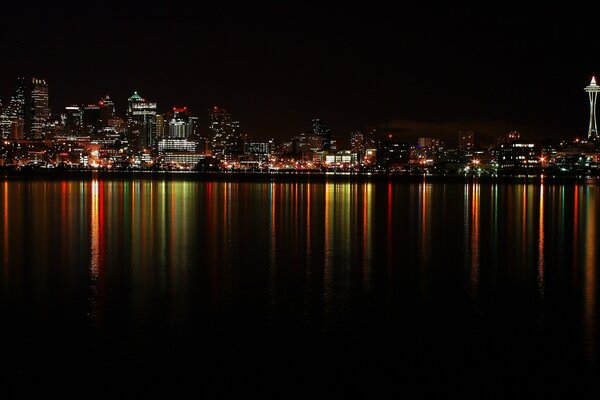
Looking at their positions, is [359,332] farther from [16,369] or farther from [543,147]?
[543,147]

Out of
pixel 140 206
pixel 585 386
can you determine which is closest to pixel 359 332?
pixel 585 386

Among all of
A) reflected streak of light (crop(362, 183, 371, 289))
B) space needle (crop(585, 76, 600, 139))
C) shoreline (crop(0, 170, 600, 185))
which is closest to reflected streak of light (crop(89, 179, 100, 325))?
reflected streak of light (crop(362, 183, 371, 289))

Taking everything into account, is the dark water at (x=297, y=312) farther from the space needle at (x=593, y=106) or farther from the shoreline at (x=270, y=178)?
the space needle at (x=593, y=106)

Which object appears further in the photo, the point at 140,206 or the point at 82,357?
the point at 140,206

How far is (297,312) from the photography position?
1192cm

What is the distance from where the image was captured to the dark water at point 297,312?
8.82 m

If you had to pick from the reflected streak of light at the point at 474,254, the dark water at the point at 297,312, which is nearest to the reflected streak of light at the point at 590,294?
the dark water at the point at 297,312

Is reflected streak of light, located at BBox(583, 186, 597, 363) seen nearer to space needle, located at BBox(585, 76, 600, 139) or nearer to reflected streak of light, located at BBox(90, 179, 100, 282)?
reflected streak of light, located at BBox(90, 179, 100, 282)

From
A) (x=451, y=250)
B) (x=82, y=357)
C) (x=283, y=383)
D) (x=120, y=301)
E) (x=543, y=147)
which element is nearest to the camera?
(x=283, y=383)

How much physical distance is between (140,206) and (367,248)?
60.0ft

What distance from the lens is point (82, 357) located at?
9484mm

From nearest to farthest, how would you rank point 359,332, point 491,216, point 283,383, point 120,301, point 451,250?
point 283,383 < point 359,332 < point 120,301 < point 451,250 < point 491,216

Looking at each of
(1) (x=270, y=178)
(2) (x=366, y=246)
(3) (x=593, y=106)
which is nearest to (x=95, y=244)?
(2) (x=366, y=246)

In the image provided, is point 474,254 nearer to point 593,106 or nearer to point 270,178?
point 270,178
